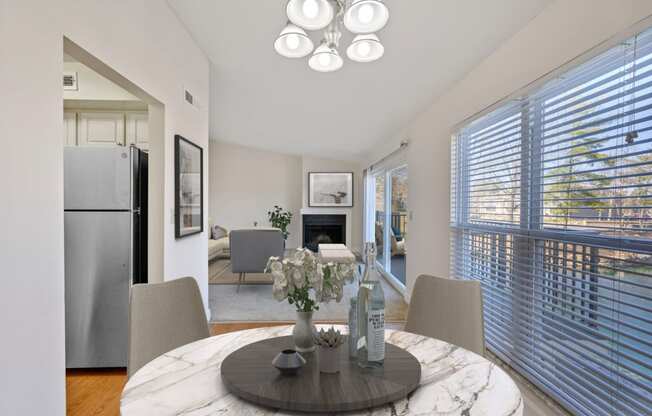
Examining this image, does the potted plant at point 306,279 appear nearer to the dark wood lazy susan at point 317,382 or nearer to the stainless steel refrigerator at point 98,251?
the dark wood lazy susan at point 317,382

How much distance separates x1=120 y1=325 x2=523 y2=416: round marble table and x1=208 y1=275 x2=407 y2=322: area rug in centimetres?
242

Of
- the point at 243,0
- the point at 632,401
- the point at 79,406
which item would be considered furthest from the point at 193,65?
the point at 632,401

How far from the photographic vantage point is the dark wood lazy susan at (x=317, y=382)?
2.89ft

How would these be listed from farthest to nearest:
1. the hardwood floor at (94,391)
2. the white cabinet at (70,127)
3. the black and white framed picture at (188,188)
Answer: the white cabinet at (70,127) → the black and white framed picture at (188,188) → the hardwood floor at (94,391)

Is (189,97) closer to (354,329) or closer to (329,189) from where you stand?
(354,329)

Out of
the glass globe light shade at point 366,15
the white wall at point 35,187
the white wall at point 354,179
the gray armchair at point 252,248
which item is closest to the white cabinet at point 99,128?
the white wall at point 35,187

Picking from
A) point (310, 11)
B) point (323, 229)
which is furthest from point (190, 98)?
point (323, 229)

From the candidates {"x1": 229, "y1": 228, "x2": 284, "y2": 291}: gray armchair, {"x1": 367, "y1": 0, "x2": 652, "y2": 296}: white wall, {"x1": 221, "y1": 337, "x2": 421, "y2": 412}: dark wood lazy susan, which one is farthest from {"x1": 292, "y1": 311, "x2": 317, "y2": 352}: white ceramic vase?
{"x1": 229, "y1": 228, "x2": 284, "y2": 291}: gray armchair

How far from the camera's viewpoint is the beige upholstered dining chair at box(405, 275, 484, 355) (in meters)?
1.65

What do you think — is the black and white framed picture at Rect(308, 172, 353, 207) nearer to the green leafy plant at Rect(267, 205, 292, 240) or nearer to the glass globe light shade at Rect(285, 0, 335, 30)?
the green leafy plant at Rect(267, 205, 292, 240)

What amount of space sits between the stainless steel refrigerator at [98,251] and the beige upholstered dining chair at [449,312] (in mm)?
2033

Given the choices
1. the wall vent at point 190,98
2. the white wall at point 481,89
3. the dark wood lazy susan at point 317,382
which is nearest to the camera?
the dark wood lazy susan at point 317,382

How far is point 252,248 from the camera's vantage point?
5.16 m

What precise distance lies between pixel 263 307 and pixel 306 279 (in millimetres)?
3396
